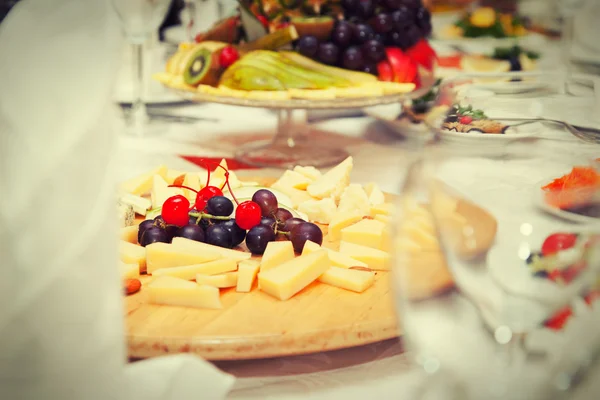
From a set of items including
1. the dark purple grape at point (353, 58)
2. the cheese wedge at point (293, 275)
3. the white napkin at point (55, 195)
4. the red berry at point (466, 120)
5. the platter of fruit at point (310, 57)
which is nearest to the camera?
the white napkin at point (55, 195)

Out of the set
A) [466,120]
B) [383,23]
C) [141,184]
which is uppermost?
[466,120]

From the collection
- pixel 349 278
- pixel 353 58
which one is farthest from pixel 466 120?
pixel 353 58

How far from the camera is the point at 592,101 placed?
496 millimetres

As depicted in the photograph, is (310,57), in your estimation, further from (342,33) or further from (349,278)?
(349,278)

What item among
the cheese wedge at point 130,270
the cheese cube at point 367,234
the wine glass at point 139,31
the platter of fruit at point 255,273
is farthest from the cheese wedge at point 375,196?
the wine glass at point 139,31

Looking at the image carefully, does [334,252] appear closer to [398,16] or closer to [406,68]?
[406,68]

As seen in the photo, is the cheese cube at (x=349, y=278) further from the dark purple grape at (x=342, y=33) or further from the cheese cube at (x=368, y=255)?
the dark purple grape at (x=342, y=33)

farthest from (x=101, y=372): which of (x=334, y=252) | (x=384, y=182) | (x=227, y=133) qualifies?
(x=227, y=133)

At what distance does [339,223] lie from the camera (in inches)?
29.1

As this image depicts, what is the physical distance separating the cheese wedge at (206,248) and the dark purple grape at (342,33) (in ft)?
2.34

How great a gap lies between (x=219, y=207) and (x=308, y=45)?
1.98 feet

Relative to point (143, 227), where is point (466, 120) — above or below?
above

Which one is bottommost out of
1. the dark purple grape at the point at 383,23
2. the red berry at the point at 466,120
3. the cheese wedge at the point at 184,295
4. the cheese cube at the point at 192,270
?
the cheese cube at the point at 192,270

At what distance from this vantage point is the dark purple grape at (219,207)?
0.72 meters
